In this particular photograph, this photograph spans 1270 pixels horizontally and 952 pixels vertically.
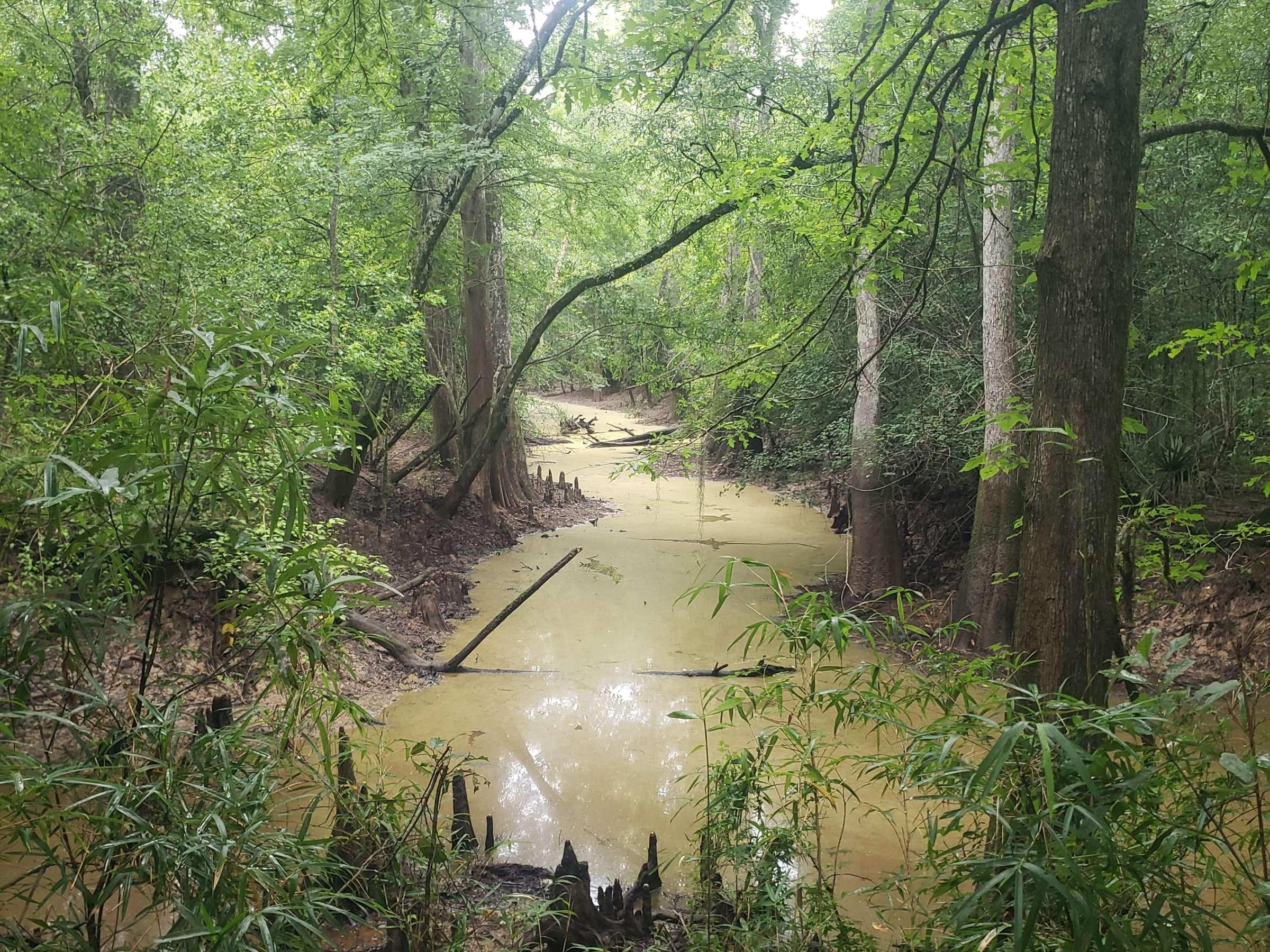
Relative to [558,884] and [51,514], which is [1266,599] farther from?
[51,514]

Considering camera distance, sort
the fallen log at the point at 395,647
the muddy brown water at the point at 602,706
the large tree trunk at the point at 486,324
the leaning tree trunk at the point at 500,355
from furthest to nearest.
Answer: the leaning tree trunk at the point at 500,355 → the large tree trunk at the point at 486,324 → the fallen log at the point at 395,647 → the muddy brown water at the point at 602,706

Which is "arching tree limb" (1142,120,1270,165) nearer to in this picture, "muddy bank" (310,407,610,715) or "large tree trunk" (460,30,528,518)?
"muddy bank" (310,407,610,715)

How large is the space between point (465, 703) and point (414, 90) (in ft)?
24.3

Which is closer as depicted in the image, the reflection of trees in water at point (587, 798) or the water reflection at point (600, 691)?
the reflection of trees in water at point (587, 798)

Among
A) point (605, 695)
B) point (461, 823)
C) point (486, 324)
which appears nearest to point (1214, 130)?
point (461, 823)

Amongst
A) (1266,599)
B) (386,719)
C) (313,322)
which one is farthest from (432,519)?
(1266,599)

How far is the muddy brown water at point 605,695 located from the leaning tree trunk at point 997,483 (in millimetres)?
1231

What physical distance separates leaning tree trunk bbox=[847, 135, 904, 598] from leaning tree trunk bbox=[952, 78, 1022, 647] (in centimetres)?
143

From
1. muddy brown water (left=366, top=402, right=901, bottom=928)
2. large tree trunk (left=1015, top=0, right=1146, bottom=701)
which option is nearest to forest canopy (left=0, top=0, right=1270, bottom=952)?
large tree trunk (left=1015, top=0, right=1146, bottom=701)

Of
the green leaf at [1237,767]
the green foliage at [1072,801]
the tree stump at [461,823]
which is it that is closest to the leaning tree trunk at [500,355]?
the tree stump at [461,823]

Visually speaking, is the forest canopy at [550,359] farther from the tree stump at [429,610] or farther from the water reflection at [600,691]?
the water reflection at [600,691]

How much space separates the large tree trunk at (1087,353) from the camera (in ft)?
7.62

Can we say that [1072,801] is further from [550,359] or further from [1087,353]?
[550,359]

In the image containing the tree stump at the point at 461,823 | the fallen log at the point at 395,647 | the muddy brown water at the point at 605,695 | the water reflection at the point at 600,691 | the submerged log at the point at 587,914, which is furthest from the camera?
the fallen log at the point at 395,647
